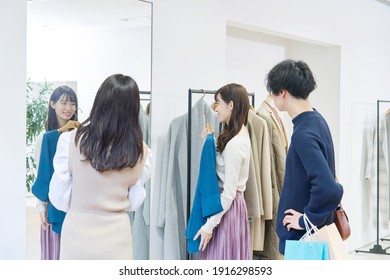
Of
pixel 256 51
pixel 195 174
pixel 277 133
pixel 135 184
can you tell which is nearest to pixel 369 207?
pixel 256 51

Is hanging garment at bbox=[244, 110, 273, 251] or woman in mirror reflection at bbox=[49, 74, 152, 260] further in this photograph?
hanging garment at bbox=[244, 110, 273, 251]

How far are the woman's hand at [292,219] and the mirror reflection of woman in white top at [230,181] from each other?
71 centimetres

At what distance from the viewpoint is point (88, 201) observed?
2.19 m

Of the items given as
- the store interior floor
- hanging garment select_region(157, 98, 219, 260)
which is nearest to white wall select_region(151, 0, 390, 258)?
hanging garment select_region(157, 98, 219, 260)

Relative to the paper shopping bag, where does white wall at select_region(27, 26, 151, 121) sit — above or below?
above

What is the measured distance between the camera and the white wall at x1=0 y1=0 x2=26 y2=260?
2.46m

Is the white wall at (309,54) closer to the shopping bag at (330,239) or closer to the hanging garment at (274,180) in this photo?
the hanging garment at (274,180)

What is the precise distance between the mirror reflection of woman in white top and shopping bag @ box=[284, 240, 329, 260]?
0.84m

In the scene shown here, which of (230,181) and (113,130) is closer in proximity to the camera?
(113,130)

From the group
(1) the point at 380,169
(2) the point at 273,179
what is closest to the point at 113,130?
(2) the point at 273,179

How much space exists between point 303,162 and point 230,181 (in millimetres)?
850

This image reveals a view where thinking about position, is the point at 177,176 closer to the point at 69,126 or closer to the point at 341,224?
the point at 69,126

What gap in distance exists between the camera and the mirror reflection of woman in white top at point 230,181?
121 inches

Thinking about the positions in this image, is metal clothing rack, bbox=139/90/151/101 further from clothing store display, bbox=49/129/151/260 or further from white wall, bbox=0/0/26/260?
clothing store display, bbox=49/129/151/260
